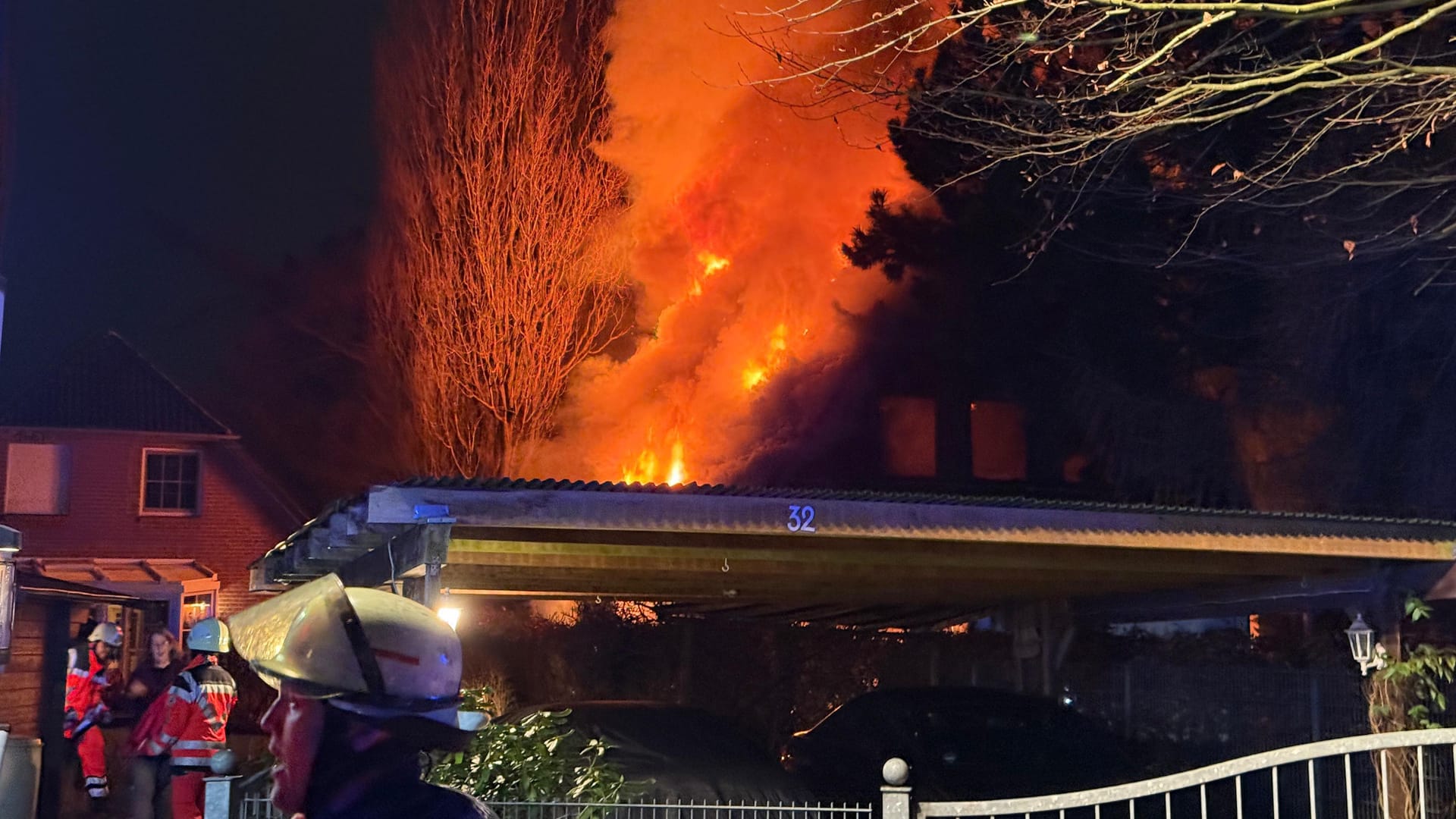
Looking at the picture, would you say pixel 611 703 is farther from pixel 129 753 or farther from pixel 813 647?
pixel 813 647

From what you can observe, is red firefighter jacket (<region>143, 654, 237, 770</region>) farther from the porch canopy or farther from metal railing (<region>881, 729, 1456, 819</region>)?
metal railing (<region>881, 729, 1456, 819</region>)

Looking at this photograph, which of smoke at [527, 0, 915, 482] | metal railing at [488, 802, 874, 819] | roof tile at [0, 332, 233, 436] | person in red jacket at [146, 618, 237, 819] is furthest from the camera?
roof tile at [0, 332, 233, 436]

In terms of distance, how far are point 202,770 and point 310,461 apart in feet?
82.9

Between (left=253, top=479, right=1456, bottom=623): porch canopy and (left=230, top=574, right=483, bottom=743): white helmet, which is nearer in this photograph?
(left=230, top=574, right=483, bottom=743): white helmet

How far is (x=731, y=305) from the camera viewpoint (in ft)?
70.5

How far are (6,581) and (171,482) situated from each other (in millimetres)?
19014

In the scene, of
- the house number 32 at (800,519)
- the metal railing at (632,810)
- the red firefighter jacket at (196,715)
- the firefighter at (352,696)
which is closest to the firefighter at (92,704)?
the red firefighter jacket at (196,715)

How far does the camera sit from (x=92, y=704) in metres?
11.0

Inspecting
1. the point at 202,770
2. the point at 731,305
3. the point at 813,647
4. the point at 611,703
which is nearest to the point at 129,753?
the point at 202,770

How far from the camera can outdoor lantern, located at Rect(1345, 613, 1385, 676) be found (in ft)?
34.1

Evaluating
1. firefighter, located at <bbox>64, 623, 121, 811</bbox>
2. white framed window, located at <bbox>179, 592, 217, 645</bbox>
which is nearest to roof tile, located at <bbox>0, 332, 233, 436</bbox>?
white framed window, located at <bbox>179, 592, 217, 645</bbox>

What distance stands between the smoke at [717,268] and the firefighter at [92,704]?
10026 millimetres

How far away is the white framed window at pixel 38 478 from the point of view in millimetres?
26547

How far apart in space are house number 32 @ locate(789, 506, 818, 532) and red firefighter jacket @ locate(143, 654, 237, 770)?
400cm
